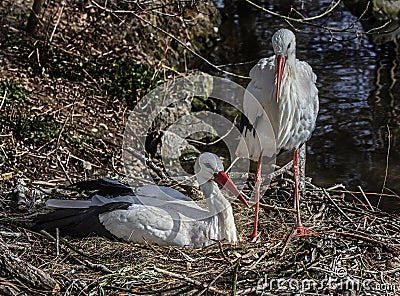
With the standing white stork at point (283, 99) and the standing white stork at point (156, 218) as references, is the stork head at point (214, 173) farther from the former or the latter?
the standing white stork at point (283, 99)

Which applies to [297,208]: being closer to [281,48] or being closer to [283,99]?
[283,99]

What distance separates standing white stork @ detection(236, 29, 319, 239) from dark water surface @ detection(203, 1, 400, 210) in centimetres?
111

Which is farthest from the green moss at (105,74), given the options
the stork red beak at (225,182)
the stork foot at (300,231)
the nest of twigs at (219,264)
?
the stork foot at (300,231)

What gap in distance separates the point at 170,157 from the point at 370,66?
4969mm

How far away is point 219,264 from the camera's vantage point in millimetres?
4336

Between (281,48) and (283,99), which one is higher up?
(281,48)

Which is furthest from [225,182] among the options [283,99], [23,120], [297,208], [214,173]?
[23,120]

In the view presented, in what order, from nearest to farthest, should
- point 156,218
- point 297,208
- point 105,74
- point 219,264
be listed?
point 219,264, point 156,218, point 297,208, point 105,74

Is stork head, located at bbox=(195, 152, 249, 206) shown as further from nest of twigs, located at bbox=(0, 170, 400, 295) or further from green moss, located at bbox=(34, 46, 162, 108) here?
green moss, located at bbox=(34, 46, 162, 108)

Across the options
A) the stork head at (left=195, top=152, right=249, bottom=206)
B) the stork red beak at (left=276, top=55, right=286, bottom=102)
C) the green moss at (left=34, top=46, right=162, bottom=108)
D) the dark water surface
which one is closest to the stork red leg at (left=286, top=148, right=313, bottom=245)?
the stork head at (left=195, top=152, right=249, bottom=206)

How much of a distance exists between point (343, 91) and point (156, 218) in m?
6.10

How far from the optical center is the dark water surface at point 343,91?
8.30 metres

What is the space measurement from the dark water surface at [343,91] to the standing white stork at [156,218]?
178cm

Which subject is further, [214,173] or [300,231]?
[214,173]
